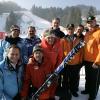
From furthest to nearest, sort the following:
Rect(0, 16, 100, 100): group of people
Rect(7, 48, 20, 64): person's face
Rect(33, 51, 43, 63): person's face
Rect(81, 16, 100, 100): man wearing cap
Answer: Rect(81, 16, 100, 100): man wearing cap, Rect(33, 51, 43, 63): person's face, Rect(0, 16, 100, 100): group of people, Rect(7, 48, 20, 64): person's face

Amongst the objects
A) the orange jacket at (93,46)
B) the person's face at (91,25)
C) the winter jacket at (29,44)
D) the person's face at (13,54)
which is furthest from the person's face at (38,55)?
the person's face at (91,25)

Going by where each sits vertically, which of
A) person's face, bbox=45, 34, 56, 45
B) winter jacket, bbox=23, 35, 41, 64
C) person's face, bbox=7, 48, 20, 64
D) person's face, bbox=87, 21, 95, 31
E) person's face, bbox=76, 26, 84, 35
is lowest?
winter jacket, bbox=23, 35, 41, 64

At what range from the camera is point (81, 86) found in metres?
8.27

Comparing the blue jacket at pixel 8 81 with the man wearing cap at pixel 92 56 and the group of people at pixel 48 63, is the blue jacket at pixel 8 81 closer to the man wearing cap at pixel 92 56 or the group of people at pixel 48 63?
the group of people at pixel 48 63

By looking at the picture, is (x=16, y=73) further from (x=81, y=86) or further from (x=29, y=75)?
(x=81, y=86)

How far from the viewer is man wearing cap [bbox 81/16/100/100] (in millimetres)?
6887

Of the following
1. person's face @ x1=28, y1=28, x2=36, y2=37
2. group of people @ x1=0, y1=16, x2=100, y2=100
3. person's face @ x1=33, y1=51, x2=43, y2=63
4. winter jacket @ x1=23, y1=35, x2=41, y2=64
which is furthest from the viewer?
person's face @ x1=28, y1=28, x2=36, y2=37

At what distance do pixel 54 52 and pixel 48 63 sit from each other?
0.47 meters

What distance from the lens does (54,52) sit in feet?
21.5

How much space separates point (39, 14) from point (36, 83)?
7392 inches

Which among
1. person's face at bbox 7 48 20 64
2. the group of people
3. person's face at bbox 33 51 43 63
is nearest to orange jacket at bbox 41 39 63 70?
the group of people

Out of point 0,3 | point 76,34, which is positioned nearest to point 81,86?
point 76,34

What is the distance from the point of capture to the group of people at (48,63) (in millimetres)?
5688

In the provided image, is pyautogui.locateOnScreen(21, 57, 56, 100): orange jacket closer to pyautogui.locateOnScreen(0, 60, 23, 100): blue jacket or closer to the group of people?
the group of people
